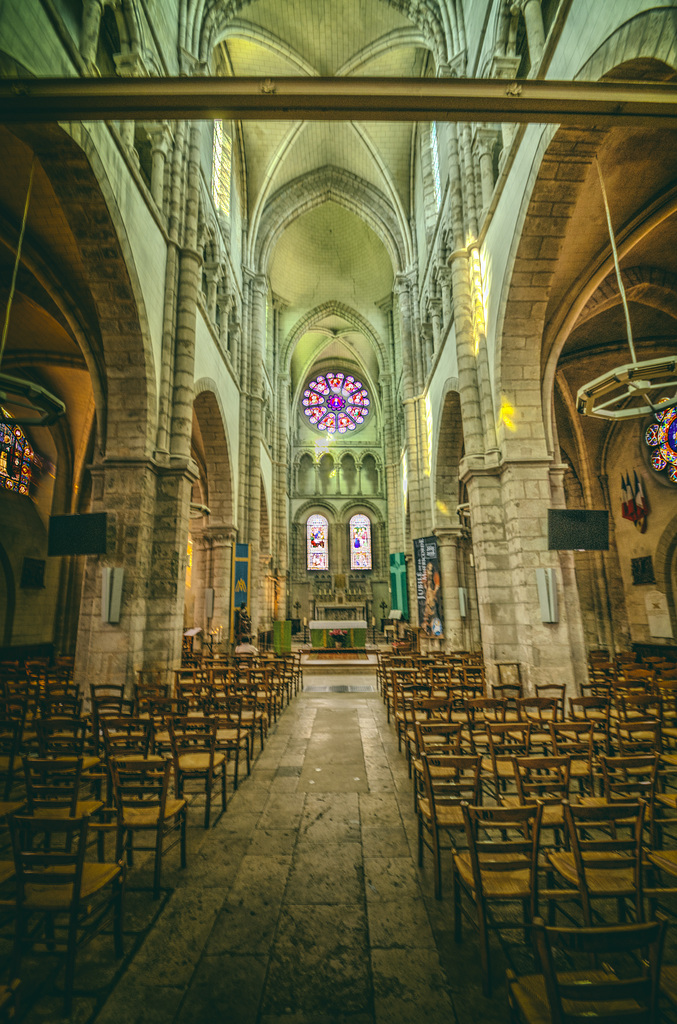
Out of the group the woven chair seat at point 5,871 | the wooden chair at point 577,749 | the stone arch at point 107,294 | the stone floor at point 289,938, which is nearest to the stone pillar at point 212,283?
the stone arch at point 107,294

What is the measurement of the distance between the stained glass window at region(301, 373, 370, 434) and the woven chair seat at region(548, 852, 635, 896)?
31.8 metres

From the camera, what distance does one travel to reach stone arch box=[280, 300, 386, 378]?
28.2m

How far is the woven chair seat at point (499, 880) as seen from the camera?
2.60 metres

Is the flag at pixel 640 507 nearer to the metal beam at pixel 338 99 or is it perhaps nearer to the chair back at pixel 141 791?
the metal beam at pixel 338 99

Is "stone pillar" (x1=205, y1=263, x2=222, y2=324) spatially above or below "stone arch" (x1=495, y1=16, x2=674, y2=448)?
above

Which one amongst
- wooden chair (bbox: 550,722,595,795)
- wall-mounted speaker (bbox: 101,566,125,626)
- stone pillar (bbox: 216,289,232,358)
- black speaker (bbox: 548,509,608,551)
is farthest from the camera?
stone pillar (bbox: 216,289,232,358)

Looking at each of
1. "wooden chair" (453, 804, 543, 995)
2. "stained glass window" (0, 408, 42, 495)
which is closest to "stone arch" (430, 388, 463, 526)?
"wooden chair" (453, 804, 543, 995)

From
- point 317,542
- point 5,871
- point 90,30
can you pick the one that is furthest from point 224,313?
point 317,542

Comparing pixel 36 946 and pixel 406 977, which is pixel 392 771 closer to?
pixel 406 977

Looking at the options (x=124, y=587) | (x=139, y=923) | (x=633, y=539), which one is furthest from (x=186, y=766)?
(x=633, y=539)

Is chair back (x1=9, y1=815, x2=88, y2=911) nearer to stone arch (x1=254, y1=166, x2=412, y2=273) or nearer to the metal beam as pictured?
the metal beam

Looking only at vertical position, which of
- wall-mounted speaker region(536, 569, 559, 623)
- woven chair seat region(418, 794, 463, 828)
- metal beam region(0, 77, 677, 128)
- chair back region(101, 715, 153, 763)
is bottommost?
woven chair seat region(418, 794, 463, 828)

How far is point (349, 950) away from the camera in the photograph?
2678 millimetres

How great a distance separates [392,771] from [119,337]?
27.6ft
